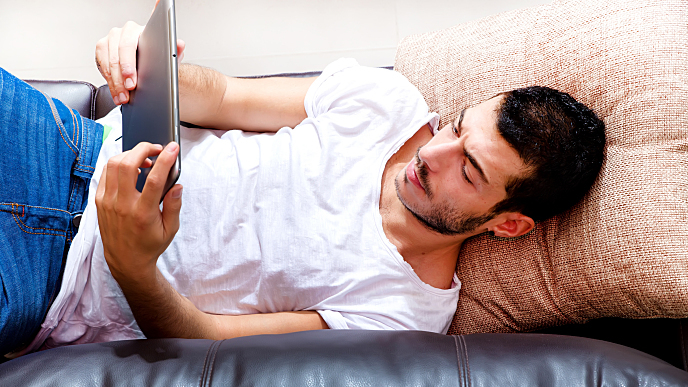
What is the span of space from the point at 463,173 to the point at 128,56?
0.78 m

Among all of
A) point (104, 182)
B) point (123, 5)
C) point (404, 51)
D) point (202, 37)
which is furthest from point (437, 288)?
point (123, 5)

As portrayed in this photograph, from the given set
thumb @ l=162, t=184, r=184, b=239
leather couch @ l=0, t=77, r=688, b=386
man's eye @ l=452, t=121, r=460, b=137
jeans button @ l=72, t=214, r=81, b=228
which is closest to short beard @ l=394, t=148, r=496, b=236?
man's eye @ l=452, t=121, r=460, b=137

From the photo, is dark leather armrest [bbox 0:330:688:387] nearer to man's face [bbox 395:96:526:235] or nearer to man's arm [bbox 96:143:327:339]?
man's arm [bbox 96:143:327:339]

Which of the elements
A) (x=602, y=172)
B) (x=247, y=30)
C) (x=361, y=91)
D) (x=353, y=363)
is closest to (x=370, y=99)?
(x=361, y=91)

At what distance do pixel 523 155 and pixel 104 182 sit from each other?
2.76 ft

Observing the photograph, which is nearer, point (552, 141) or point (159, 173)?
point (159, 173)

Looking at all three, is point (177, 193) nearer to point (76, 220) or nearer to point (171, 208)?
point (171, 208)

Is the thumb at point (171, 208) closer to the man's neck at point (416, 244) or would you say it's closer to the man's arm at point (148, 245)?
the man's arm at point (148, 245)

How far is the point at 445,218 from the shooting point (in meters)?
1.13

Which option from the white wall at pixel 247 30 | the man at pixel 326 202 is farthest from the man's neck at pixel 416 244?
the white wall at pixel 247 30

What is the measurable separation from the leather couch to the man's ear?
30 centimetres

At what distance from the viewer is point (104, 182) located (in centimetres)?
89

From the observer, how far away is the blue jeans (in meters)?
0.97

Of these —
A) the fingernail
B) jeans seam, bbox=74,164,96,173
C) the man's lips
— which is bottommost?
jeans seam, bbox=74,164,96,173
